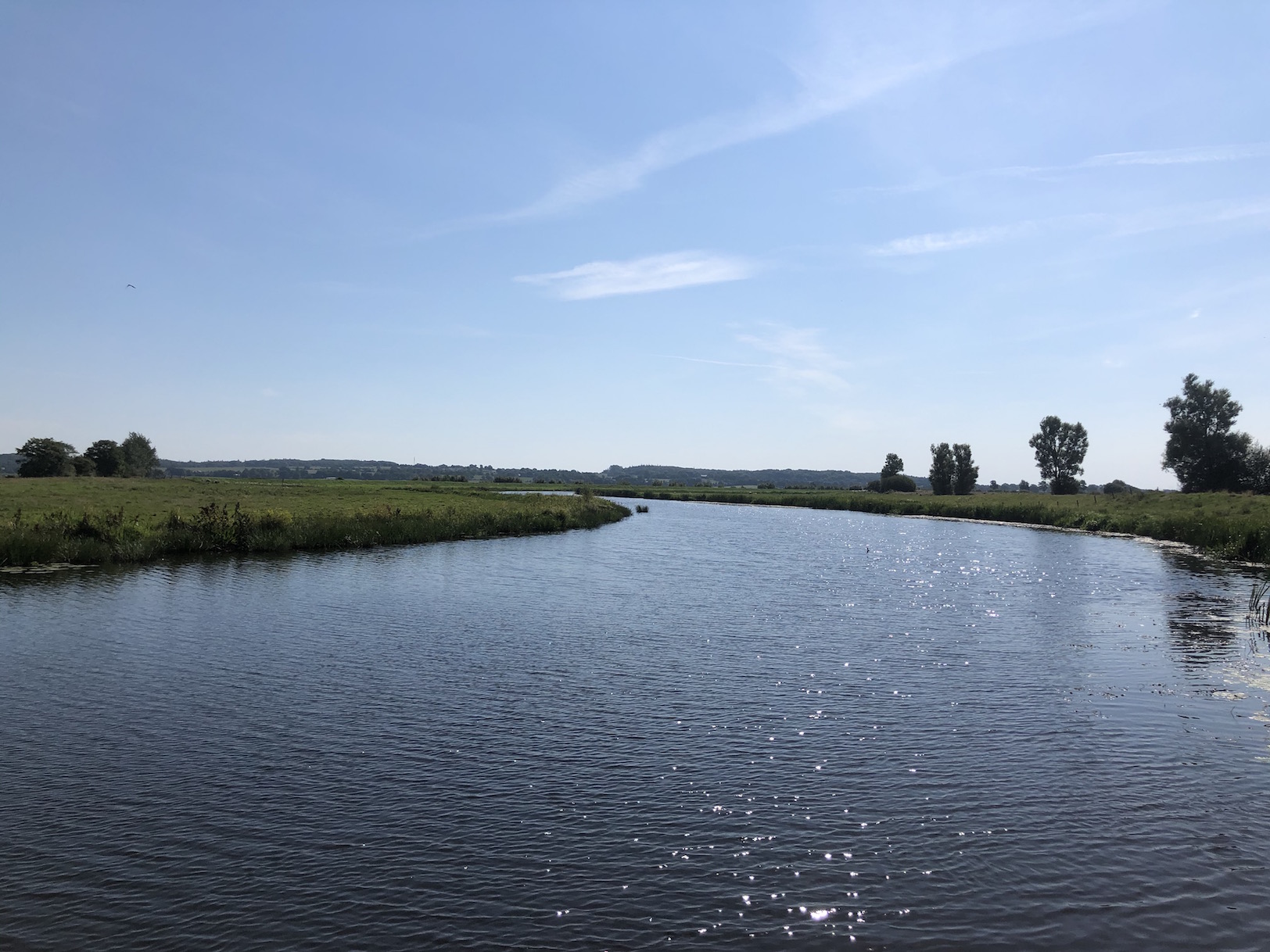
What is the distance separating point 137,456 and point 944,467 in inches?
5690

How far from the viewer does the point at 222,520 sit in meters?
40.2

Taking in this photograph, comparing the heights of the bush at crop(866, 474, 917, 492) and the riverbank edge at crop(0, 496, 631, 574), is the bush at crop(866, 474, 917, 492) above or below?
above

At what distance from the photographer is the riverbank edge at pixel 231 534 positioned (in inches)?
1313

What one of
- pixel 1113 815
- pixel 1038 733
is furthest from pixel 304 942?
pixel 1038 733

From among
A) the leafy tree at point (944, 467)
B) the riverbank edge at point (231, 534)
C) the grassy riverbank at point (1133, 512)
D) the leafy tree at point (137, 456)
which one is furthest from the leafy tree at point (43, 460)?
the leafy tree at point (944, 467)

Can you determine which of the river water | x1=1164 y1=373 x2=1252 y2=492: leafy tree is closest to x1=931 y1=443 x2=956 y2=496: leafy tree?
x1=1164 y1=373 x2=1252 y2=492: leafy tree

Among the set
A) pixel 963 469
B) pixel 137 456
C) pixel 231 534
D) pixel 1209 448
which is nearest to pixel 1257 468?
pixel 1209 448

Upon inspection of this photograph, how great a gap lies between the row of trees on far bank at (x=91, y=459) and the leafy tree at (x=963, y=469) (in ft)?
453

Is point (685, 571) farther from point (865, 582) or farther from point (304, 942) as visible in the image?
point (304, 942)

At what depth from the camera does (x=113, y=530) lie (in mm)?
35844

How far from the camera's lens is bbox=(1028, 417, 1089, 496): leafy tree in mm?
121250

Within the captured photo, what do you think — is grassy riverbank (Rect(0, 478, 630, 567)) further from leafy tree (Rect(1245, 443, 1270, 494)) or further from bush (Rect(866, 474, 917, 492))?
bush (Rect(866, 474, 917, 492))

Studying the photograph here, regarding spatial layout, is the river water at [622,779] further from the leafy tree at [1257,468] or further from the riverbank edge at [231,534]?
the leafy tree at [1257,468]

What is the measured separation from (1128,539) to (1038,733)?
53.4m
